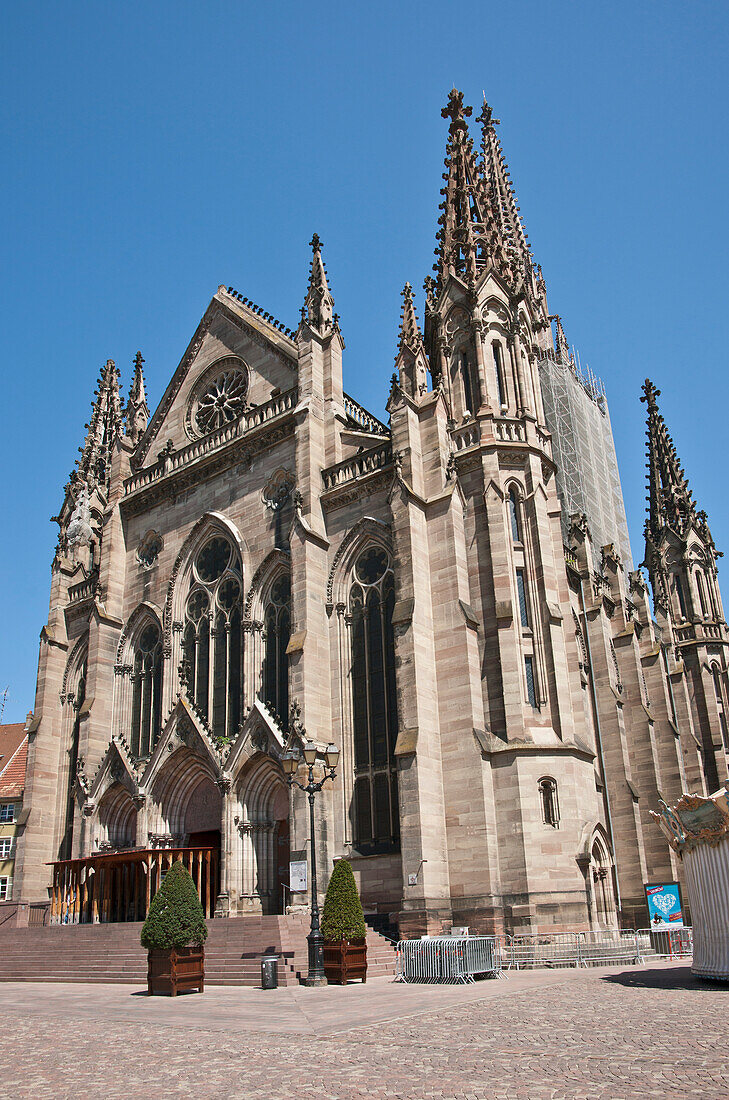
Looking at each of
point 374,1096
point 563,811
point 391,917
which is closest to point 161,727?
point 391,917

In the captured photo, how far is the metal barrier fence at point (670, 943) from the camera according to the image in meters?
21.4

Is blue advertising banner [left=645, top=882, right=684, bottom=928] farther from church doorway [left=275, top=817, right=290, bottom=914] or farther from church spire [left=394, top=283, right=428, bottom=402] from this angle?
church spire [left=394, top=283, right=428, bottom=402]

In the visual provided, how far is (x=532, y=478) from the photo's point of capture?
27.2 metres

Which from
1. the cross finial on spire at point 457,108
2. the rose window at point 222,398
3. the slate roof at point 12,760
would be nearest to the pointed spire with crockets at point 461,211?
the cross finial on spire at point 457,108

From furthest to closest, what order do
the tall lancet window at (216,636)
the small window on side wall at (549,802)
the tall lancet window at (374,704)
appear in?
the tall lancet window at (216,636), the tall lancet window at (374,704), the small window on side wall at (549,802)

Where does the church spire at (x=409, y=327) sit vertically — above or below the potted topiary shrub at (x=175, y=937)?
above

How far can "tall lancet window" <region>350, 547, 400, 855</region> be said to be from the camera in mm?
25250

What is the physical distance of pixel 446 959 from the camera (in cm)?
1750

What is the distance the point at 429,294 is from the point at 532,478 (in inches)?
344

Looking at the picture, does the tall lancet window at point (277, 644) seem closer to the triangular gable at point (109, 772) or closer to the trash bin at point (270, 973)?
the triangular gable at point (109, 772)

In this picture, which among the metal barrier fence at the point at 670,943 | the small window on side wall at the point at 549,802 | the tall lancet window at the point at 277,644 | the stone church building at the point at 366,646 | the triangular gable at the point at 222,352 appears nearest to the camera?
the metal barrier fence at the point at 670,943

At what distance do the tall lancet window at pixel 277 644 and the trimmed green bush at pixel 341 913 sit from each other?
33.9ft

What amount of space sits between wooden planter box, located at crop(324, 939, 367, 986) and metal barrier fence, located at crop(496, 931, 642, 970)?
12.7ft

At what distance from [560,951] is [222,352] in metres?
26.4
